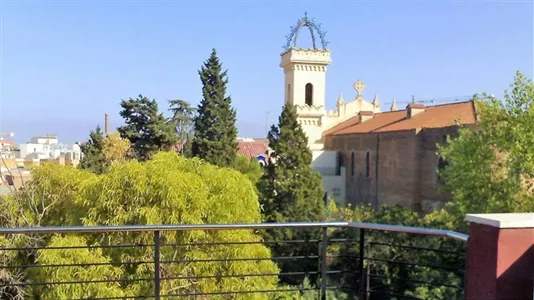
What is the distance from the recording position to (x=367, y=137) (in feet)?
102

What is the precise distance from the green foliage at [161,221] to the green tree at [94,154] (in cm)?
1150

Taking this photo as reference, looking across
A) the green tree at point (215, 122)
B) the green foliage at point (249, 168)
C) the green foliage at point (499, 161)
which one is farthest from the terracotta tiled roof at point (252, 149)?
the green foliage at point (499, 161)

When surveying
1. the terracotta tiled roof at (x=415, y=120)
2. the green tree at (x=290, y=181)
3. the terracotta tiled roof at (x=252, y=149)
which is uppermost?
the terracotta tiled roof at (x=415, y=120)

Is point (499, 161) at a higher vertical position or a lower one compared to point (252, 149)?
lower

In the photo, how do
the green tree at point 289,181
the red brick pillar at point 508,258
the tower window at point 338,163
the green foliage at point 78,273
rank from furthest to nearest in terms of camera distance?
the tower window at point 338,163 → the green tree at point 289,181 → the green foliage at point 78,273 → the red brick pillar at point 508,258

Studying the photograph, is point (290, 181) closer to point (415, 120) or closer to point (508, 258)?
point (415, 120)

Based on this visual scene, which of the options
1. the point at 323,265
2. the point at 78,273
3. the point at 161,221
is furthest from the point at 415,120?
the point at 323,265

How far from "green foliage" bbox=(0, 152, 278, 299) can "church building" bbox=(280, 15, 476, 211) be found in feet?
49.5

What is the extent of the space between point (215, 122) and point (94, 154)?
22.0 ft

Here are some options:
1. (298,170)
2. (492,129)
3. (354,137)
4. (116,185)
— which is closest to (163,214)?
(116,185)

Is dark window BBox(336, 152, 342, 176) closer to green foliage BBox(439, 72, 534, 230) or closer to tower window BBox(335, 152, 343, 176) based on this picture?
tower window BBox(335, 152, 343, 176)

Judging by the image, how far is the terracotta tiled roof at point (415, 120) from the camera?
962 inches

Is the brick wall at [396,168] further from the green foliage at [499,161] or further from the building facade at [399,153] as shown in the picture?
the green foliage at [499,161]

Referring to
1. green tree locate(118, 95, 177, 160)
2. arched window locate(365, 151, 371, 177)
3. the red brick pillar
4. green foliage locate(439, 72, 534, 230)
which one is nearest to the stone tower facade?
arched window locate(365, 151, 371, 177)
